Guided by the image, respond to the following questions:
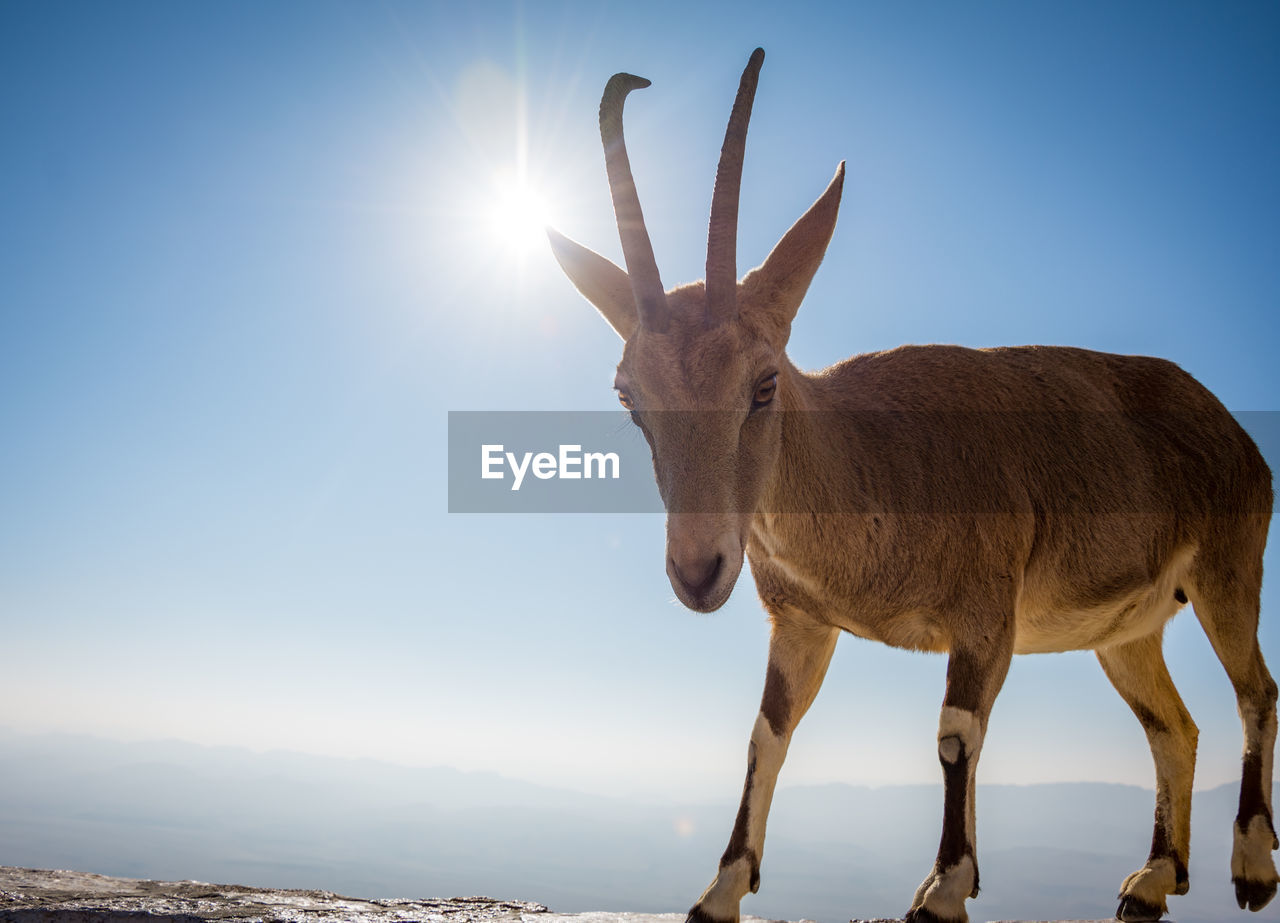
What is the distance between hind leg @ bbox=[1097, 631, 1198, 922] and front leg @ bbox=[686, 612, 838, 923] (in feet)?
8.63

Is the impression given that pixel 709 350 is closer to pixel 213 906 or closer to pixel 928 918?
pixel 928 918

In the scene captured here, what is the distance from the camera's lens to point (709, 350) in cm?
496

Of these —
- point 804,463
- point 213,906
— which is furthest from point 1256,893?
Answer: point 213,906

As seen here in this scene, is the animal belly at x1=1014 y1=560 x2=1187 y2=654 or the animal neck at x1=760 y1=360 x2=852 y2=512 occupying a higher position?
the animal neck at x1=760 y1=360 x2=852 y2=512

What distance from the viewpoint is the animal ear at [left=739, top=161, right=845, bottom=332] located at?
5.61 meters

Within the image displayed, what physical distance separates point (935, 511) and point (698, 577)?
6.54 feet

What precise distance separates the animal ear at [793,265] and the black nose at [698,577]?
182 cm

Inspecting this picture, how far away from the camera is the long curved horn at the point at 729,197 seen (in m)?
5.30

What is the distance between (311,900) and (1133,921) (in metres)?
5.24

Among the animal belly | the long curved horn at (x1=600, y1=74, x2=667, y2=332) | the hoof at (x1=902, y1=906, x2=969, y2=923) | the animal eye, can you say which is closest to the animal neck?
the animal eye

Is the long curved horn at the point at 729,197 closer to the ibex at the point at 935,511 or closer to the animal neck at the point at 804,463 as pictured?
the ibex at the point at 935,511

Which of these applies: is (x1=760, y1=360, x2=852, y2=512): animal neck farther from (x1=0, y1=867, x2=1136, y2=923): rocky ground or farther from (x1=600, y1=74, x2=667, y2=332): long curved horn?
(x1=0, y1=867, x2=1136, y2=923): rocky ground

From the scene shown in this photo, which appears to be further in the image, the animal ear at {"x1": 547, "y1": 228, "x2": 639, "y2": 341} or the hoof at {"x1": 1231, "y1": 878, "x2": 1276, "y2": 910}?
the hoof at {"x1": 1231, "y1": 878, "x2": 1276, "y2": 910}

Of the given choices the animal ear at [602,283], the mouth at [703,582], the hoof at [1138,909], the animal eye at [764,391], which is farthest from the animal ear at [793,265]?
the hoof at [1138,909]
